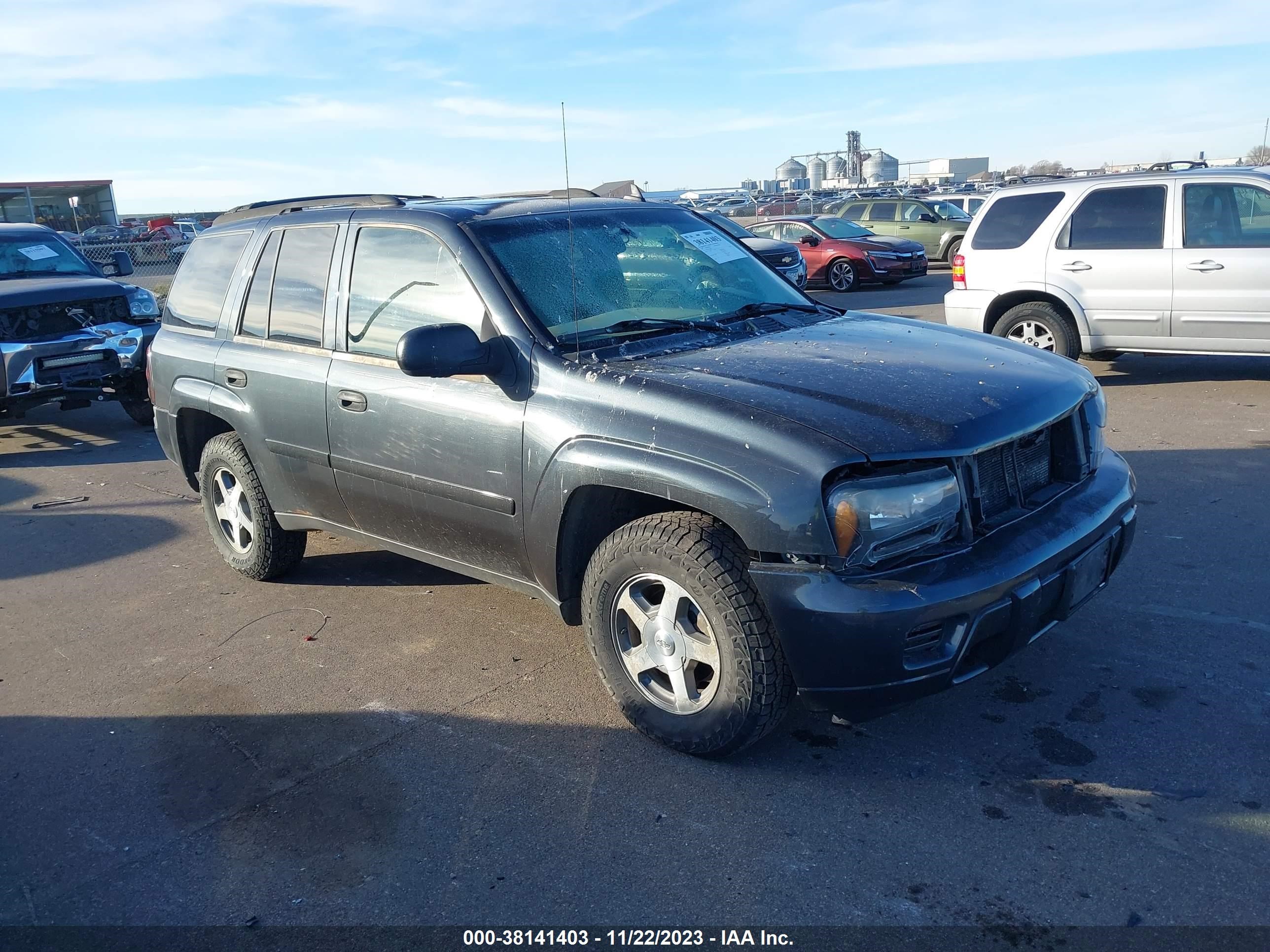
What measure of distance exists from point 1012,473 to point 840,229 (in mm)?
17174

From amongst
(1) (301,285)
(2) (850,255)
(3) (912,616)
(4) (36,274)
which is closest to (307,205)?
(1) (301,285)

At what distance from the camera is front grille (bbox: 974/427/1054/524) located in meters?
3.30

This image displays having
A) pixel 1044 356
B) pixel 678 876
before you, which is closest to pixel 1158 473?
pixel 1044 356

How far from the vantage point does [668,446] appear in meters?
3.28

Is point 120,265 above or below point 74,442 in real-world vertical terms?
above

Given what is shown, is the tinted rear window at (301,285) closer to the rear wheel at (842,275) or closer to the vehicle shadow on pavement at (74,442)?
the vehicle shadow on pavement at (74,442)

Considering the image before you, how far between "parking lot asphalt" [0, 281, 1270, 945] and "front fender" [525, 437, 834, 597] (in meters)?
0.74

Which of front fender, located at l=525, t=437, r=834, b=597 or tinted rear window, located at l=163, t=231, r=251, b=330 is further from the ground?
tinted rear window, located at l=163, t=231, r=251, b=330

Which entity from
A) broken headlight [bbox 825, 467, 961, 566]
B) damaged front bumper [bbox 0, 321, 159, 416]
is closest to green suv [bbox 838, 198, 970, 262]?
damaged front bumper [bbox 0, 321, 159, 416]

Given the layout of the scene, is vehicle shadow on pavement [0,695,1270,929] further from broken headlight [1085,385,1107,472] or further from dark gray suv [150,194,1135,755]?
broken headlight [1085,385,1107,472]

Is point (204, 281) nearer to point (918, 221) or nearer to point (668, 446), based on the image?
point (668, 446)

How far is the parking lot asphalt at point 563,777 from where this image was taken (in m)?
2.84

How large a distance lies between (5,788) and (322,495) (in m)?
1.66

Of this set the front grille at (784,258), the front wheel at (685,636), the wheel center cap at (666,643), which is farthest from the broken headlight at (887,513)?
the front grille at (784,258)
